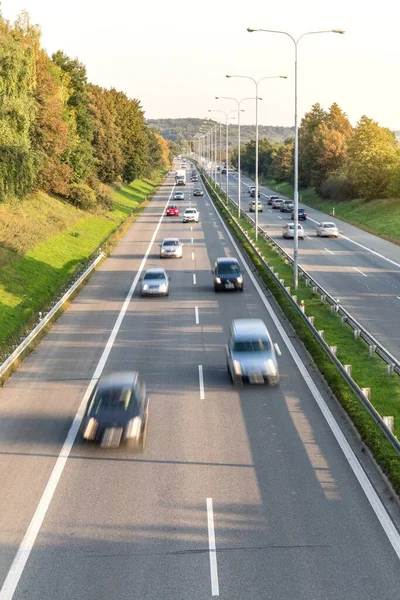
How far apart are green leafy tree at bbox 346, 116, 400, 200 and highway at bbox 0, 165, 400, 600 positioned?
61.3m

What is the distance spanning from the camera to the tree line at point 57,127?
39.5 meters

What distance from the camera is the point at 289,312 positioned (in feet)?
100

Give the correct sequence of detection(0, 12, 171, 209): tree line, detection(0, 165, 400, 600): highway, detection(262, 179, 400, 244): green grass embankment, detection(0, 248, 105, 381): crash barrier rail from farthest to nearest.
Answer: detection(262, 179, 400, 244): green grass embankment, detection(0, 12, 171, 209): tree line, detection(0, 248, 105, 381): crash barrier rail, detection(0, 165, 400, 600): highway

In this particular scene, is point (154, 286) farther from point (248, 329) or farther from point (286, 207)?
point (286, 207)

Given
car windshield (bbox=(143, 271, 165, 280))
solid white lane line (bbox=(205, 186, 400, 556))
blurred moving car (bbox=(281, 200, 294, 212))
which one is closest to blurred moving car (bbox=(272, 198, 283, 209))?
blurred moving car (bbox=(281, 200, 294, 212))

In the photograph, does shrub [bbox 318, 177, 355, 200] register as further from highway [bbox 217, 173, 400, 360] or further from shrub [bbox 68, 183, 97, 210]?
shrub [bbox 68, 183, 97, 210]

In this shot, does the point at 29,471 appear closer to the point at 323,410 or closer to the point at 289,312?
the point at 323,410

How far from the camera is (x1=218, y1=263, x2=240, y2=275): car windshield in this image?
1458 inches

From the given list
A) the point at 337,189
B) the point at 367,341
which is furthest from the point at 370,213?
the point at 367,341

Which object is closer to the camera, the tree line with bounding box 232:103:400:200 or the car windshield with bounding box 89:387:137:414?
the car windshield with bounding box 89:387:137:414

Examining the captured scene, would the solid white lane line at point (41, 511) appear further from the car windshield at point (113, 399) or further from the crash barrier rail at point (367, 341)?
the crash barrier rail at point (367, 341)

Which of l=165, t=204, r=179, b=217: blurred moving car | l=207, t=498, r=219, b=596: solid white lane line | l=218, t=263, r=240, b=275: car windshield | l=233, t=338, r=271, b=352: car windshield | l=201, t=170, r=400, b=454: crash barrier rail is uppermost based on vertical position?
l=165, t=204, r=179, b=217: blurred moving car

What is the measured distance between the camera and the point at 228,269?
37219 millimetres

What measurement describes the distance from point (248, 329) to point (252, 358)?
4.60 feet
